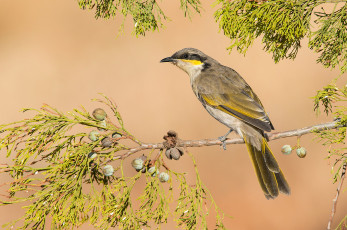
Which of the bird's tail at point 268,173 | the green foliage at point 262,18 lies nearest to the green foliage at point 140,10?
the green foliage at point 262,18

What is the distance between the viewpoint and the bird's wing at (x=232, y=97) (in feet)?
14.1

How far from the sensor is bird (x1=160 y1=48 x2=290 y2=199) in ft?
12.3

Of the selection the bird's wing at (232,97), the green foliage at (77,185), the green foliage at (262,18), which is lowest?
the green foliage at (77,185)

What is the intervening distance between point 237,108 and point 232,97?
9.3 inches

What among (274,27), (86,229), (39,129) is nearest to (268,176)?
(274,27)

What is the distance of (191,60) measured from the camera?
16.7 feet

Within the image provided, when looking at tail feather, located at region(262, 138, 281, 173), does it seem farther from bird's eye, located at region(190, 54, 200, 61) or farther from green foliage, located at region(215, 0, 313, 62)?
bird's eye, located at region(190, 54, 200, 61)

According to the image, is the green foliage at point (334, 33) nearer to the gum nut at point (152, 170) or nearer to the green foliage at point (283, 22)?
the green foliage at point (283, 22)

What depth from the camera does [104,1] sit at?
3.64m

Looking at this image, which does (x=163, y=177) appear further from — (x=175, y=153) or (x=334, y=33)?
(x=334, y=33)

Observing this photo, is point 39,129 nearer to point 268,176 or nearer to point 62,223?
point 62,223

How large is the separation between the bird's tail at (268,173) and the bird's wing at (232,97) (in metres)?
0.27

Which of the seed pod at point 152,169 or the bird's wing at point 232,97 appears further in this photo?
the bird's wing at point 232,97

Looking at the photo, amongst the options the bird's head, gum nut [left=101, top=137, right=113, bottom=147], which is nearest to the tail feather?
the bird's head
